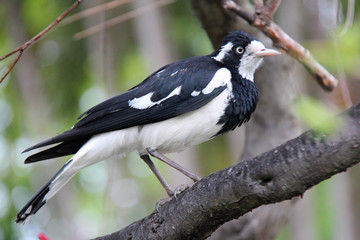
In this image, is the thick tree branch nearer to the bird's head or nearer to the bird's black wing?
the bird's black wing

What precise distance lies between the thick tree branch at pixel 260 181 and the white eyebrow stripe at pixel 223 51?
5.52ft

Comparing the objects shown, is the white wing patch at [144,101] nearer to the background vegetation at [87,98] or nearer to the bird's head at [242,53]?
the bird's head at [242,53]

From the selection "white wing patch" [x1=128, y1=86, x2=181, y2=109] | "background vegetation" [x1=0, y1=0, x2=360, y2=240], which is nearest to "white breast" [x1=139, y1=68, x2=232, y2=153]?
"white wing patch" [x1=128, y1=86, x2=181, y2=109]

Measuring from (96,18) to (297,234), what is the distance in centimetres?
436

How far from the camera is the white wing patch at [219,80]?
4.59 metres

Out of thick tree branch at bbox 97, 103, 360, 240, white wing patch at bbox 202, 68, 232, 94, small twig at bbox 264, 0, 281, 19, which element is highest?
small twig at bbox 264, 0, 281, 19

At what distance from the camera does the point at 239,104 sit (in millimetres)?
4625

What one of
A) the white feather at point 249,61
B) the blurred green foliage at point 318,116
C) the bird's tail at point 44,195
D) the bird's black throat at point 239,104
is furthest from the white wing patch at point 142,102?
the blurred green foliage at point 318,116

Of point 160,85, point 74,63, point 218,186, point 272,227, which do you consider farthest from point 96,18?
point 218,186

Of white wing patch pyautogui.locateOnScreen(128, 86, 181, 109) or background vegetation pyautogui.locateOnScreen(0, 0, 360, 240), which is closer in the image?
white wing patch pyautogui.locateOnScreen(128, 86, 181, 109)

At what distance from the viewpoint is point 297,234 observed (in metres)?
7.18

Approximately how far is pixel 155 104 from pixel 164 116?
13 cm

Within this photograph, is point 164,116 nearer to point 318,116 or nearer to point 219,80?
point 219,80

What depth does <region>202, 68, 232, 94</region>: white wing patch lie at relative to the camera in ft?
15.0
